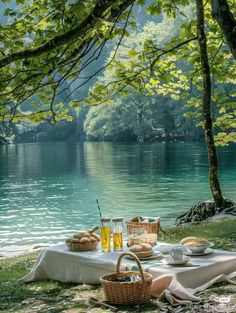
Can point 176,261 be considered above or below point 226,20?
below

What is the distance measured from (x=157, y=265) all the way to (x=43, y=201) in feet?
91.3

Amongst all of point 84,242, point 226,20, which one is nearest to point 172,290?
point 84,242

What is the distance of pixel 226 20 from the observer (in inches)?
271

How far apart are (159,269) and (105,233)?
0.99 meters

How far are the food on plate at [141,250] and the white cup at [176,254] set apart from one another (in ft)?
1.37

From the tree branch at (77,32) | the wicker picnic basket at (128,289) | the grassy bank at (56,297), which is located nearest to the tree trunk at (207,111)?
the tree branch at (77,32)

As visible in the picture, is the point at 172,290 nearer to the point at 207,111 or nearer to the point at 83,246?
the point at 83,246

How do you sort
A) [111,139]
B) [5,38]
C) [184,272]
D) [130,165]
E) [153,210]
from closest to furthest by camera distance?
[184,272]
[5,38]
[153,210]
[130,165]
[111,139]

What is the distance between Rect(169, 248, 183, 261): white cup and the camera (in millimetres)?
7162

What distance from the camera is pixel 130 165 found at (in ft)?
186

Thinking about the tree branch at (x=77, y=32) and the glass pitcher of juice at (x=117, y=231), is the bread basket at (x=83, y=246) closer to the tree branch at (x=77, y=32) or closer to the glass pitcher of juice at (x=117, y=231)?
the glass pitcher of juice at (x=117, y=231)

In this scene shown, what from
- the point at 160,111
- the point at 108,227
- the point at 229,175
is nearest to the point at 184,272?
the point at 108,227

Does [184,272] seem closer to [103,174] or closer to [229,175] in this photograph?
[229,175]

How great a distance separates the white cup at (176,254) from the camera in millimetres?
7162
